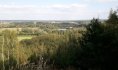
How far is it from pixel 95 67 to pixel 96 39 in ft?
4.97

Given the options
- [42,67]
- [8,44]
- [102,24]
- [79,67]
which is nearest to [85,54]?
[79,67]

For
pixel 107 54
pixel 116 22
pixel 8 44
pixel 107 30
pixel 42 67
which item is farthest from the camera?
pixel 8 44

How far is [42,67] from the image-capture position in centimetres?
1200

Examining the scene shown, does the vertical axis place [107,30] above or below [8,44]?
above

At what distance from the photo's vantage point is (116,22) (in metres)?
16.1

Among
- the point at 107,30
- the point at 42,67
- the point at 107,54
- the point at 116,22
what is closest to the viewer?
the point at 42,67

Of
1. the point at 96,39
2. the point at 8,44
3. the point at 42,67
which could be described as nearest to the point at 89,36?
the point at 96,39

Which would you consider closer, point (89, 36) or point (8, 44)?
point (89, 36)

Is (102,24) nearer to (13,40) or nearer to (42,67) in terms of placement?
(42,67)

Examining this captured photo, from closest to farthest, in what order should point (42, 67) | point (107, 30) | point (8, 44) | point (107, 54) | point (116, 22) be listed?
Answer: 1. point (42, 67)
2. point (107, 54)
3. point (107, 30)
4. point (116, 22)
5. point (8, 44)

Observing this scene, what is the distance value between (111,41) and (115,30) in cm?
63

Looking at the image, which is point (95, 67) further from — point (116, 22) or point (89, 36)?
point (116, 22)

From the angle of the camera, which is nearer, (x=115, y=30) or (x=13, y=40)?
(x=115, y=30)

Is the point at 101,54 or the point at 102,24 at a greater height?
the point at 102,24
